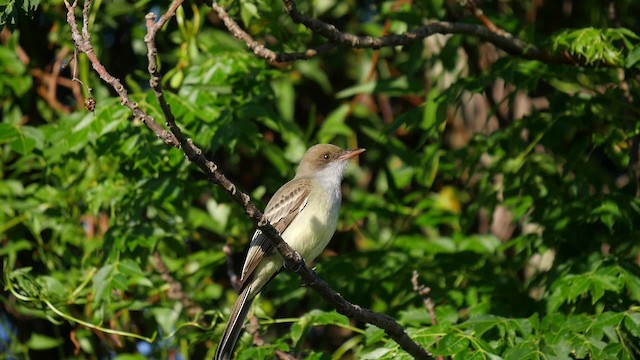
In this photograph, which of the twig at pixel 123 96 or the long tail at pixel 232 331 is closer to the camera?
the twig at pixel 123 96

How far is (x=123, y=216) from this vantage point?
6.59 metres

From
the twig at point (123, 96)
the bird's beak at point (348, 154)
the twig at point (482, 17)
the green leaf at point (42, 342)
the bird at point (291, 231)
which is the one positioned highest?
the twig at point (123, 96)

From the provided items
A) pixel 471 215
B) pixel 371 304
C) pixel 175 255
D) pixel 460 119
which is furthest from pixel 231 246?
pixel 460 119

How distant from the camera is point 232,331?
5988 mm

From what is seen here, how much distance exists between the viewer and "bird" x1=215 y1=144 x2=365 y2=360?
6055 millimetres

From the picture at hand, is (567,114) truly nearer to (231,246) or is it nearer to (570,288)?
(570,288)

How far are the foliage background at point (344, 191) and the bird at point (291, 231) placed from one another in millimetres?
235

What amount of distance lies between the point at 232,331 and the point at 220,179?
2.19 meters

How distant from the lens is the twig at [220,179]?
3.87m

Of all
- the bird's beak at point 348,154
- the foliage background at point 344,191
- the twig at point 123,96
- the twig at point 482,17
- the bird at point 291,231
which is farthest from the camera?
the bird's beak at point 348,154

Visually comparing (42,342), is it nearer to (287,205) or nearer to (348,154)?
(287,205)

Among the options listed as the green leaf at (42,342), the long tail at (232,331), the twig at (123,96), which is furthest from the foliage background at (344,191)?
the twig at (123,96)

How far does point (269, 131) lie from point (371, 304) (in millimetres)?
2054

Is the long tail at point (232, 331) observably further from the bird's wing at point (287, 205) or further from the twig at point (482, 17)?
the twig at point (482, 17)
